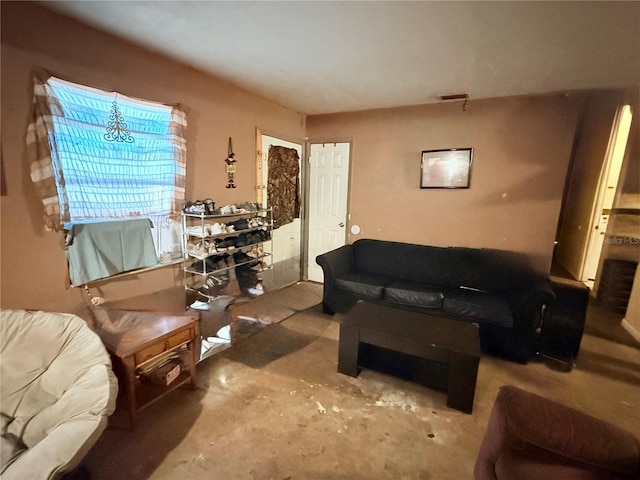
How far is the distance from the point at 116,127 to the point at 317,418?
248 centimetres

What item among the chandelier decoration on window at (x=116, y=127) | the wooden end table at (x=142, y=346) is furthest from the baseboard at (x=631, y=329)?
the chandelier decoration on window at (x=116, y=127)

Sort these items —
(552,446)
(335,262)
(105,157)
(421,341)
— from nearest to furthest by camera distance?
(552,446) < (421,341) < (105,157) < (335,262)

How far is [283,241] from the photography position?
4.21 m

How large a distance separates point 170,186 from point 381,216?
2527 mm

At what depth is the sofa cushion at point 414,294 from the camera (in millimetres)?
2881

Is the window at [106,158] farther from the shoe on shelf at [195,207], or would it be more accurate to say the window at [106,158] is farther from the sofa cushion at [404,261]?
the sofa cushion at [404,261]

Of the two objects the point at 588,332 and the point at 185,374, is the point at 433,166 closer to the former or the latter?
the point at 588,332

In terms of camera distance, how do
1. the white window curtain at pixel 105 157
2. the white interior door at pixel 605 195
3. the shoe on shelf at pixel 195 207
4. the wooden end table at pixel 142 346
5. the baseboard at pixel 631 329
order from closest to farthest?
the wooden end table at pixel 142 346
the white window curtain at pixel 105 157
the shoe on shelf at pixel 195 207
the baseboard at pixel 631 329
the white interior door at pixel 605 195

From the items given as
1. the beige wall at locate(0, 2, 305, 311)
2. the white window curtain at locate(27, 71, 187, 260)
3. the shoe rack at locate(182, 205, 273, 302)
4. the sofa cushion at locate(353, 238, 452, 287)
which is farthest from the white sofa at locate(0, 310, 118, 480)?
the sofa cushion at locate(353, 238, 452, 287)

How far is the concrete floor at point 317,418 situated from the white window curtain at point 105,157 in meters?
1.37

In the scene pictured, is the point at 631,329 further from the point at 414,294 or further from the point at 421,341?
the point at 421,341

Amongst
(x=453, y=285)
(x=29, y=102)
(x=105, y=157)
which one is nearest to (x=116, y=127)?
(x=105, y=157)

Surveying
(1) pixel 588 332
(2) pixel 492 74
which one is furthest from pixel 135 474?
(1) pixel 588 332

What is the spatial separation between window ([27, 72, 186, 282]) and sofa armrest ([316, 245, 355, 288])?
1485 mm
